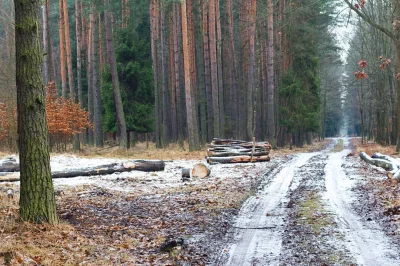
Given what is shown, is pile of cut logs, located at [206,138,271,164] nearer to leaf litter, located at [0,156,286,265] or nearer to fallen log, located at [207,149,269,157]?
fallen log, located at [207,149,269,157]

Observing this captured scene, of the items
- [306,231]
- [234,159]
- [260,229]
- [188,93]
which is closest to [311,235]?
[306,231]

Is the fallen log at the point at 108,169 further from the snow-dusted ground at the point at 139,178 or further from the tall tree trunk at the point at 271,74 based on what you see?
the tall tree trunk at the point at 271,74

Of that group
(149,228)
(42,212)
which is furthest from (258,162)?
(42,212)

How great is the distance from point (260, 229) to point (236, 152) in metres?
12.3

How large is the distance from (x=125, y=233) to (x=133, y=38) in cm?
2467

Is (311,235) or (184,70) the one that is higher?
(184,70)

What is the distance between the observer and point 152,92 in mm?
32062

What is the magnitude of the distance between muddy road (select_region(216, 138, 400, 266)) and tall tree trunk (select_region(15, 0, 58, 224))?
2.92 metres

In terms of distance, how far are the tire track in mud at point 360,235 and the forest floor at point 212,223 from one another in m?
0.02

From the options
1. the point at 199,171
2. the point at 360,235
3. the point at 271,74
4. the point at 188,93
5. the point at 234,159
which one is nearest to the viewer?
the point at 360,235

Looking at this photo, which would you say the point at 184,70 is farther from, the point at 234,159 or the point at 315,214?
the point at 315,214

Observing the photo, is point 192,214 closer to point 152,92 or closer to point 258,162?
point 258,162

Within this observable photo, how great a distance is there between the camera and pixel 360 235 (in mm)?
7719

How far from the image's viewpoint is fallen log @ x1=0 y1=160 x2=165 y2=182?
13.8m
